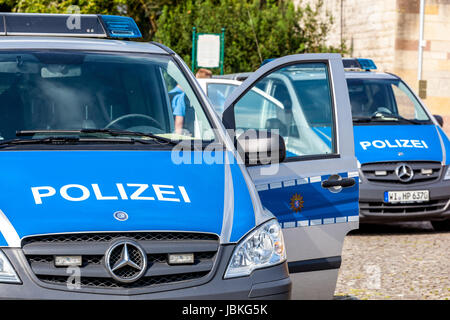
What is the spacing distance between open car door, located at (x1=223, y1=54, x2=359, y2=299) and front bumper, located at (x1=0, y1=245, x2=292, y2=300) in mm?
965

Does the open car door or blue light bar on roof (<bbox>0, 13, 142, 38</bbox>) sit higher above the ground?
blue light bar on roof (<bbox>0, 13, 142, 38</bbox>)

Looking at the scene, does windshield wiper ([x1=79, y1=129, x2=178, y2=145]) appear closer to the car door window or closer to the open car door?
the open car door

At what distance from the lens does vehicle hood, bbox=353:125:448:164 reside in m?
9.93

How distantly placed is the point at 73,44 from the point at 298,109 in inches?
92.4

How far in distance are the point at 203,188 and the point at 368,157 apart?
5.90 metres

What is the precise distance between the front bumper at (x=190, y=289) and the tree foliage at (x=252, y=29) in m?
22.3

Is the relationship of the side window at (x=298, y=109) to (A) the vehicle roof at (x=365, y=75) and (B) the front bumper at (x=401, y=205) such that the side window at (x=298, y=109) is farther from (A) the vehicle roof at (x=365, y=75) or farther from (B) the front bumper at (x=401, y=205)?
(A) the vehicle roof at (x=365, y=75)

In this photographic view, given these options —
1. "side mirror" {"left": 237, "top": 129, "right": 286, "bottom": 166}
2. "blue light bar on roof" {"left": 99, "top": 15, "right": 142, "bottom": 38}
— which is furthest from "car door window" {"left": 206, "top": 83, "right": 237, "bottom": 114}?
"side mirror" {"left": 237, "top": 129, "right": 286, "bottom": 166}

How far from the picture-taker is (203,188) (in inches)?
168

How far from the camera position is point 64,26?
5.66 metres

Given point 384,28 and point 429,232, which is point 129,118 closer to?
point 429,232

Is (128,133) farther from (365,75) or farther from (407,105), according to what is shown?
(365,75)

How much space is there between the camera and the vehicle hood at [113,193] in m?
3.88
